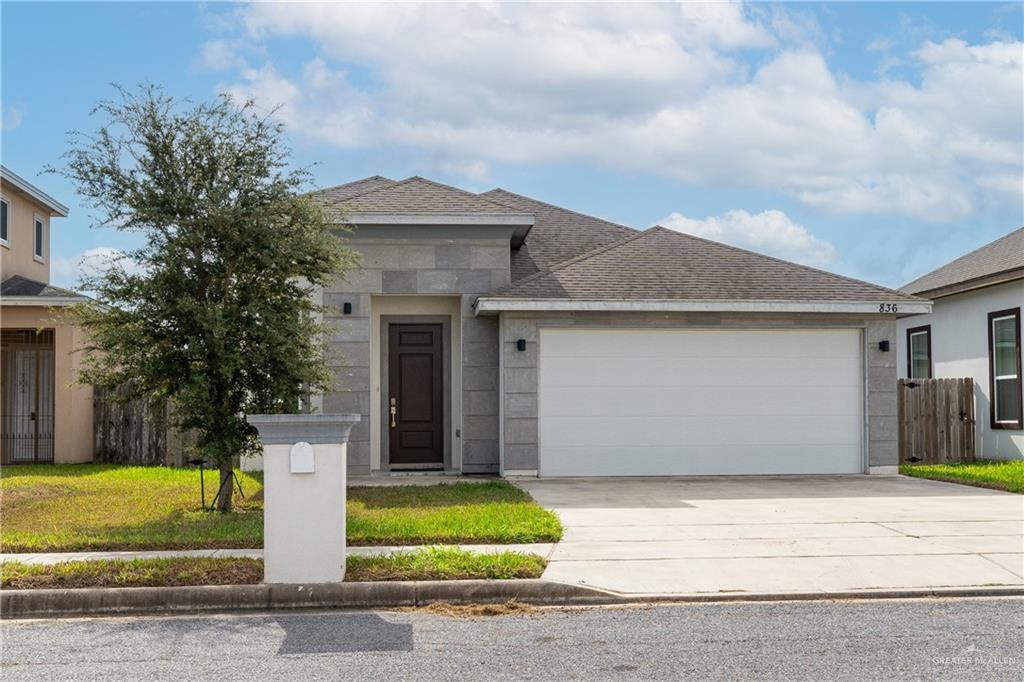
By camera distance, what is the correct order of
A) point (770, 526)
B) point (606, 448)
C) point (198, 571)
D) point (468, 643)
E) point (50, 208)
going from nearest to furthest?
point (468, 643)
point (198, 571)
point (770, 526)
point (606, 448)
point (50, 208)

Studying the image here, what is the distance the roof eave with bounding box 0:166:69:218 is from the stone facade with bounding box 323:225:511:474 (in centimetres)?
884

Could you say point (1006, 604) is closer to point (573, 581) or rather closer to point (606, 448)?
point (573, 581)

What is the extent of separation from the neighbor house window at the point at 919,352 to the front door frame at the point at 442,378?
11499 mm

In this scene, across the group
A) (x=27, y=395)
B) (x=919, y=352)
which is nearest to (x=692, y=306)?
(x=919, y=352)

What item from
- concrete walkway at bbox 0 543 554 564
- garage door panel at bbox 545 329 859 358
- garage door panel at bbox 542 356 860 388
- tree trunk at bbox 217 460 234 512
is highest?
garage door panel at bbox 545 329 859 358

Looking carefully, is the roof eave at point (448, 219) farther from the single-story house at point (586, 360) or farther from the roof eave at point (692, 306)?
the roof eave at point (692, 306)

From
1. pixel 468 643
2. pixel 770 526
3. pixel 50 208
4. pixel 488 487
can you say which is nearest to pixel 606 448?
pixel 488 487

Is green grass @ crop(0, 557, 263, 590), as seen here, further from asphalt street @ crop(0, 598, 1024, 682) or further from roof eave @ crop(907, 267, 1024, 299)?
roof eave @ crop(907, 267, 1024, 299)

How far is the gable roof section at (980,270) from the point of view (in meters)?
18.3

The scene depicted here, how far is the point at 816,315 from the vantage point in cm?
1596

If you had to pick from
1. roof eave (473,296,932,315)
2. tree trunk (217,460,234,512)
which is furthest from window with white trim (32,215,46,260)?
tree trunk (217,460,234,512)

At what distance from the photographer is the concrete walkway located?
8.65m

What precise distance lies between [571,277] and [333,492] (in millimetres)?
8734

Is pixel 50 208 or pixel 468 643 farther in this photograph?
pixel 50 208
